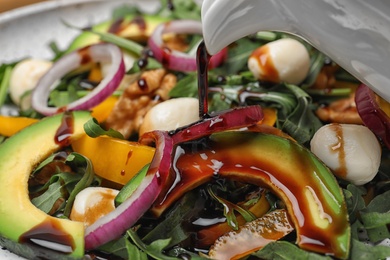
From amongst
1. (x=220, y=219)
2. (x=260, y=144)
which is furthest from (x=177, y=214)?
(x=260, y=144)

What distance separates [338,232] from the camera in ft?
4.01

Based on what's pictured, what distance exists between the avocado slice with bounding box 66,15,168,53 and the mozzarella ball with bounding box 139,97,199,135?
531mm

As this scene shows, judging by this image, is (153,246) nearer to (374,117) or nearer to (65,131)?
(65,131)

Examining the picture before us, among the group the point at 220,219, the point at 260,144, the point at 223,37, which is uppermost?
the point at 223,37

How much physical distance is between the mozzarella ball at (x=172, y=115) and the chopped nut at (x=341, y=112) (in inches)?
13.8

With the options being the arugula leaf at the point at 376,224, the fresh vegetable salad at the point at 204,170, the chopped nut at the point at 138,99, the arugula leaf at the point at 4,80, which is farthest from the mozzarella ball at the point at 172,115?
the arugula leaf at the point at 4,80

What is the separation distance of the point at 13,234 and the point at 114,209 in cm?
20

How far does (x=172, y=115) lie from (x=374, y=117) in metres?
0.45

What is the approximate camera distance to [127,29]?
6.65 feet

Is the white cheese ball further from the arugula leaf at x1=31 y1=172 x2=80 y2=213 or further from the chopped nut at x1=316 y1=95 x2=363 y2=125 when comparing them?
the arugula leaf at x1=31 y1=172 x2=80 y2=213

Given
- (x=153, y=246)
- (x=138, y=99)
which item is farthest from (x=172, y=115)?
(x=153, y=246)

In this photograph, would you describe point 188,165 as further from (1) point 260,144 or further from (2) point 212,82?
(2) point 212,82

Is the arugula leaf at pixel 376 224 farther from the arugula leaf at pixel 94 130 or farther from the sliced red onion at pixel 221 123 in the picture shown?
the arugula leaf at pixel 94 130

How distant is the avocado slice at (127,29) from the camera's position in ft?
6.61
